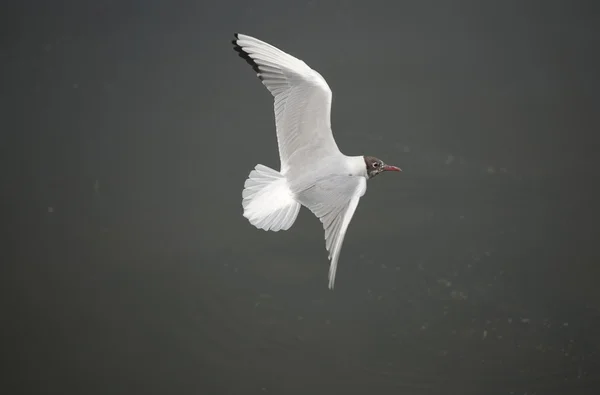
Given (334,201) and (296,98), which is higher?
(296,98)

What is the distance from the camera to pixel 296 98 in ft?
5.98

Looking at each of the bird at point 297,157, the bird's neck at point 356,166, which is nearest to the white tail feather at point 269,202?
the bird at point 297,157

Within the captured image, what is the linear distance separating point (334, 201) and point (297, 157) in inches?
6.3

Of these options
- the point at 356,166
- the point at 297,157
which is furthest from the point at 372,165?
the point at 297,157

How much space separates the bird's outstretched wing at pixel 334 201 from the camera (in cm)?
172

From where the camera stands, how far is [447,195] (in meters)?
2.22

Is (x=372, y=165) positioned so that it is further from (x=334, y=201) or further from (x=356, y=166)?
(x=334, y=201)

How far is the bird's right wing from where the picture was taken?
1806 mm

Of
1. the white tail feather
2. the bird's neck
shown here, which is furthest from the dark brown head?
the white tail feather

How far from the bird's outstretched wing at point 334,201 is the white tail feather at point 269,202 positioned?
4 cm

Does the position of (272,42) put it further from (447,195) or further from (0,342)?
(0,342)

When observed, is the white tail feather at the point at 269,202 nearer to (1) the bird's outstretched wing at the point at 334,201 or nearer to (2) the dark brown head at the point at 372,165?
(1) the bird's outstretched wing at the point at 334,201

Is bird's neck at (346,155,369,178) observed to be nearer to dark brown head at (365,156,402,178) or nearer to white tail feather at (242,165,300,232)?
dark brown head at (365,156,402,178)

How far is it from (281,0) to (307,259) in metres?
0.80
